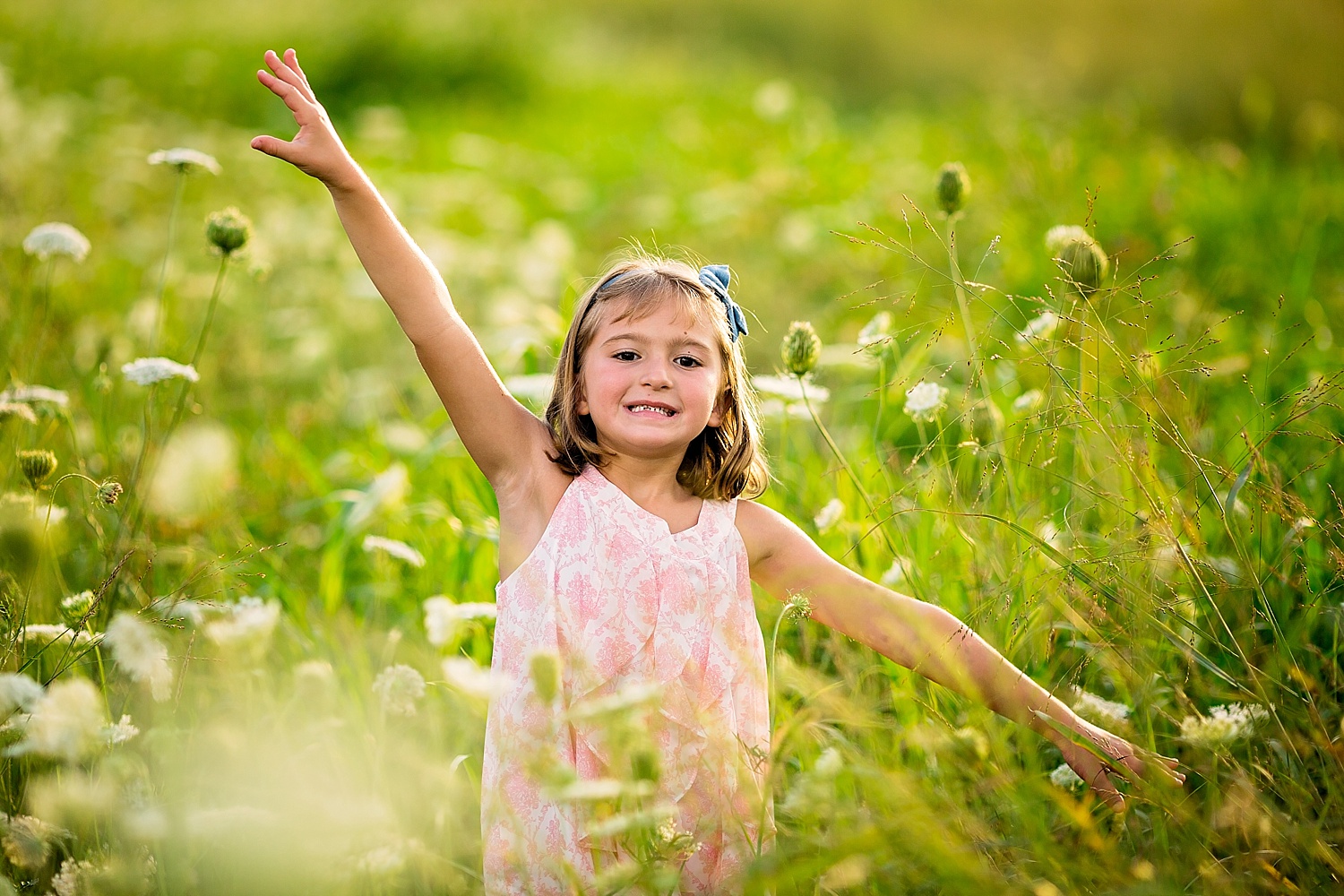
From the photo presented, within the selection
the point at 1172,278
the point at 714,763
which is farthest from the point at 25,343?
the point at 1172,278

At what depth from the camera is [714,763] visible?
1.44 metres

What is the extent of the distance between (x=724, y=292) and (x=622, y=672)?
0.61 meters

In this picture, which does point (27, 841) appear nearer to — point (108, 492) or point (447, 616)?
point (108, 492)

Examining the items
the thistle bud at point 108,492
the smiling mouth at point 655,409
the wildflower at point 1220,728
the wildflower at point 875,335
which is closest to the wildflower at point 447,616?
the smiling mouth at point 655,409

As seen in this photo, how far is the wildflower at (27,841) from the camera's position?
1.19 meters

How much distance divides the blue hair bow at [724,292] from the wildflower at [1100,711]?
0.72 metres

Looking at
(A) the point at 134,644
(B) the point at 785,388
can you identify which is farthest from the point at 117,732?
(B) the point at 785,388

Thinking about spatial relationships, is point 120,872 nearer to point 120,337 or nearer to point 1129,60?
point 120,337

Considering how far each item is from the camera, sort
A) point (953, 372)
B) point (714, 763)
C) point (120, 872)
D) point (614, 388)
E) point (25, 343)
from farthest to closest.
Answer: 1. point (953, 372)
2. point (25, 343)
3. point (614, 388)
4. point (714, 763)
5. point (120, 872)

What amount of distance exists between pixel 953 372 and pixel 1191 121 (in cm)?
513

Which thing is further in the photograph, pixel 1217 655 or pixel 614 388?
pixel 1217 655

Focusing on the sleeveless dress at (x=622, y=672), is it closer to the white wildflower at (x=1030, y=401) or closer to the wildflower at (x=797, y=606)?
the wildflower at (x=797, y=606)

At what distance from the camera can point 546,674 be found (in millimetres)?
1029

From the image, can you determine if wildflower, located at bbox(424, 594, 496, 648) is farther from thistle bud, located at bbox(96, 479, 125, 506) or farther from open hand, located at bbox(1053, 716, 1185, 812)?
open hand, located at bbox(1053, 716, 1185, 812)
